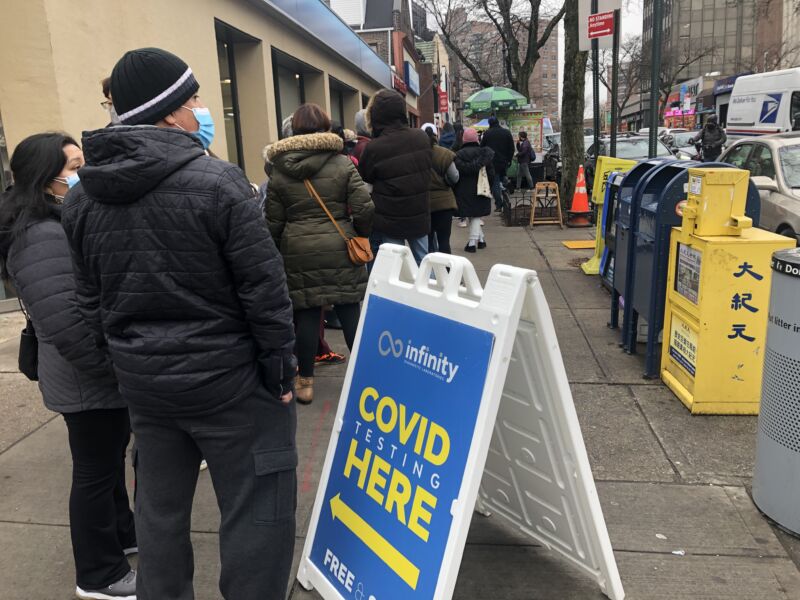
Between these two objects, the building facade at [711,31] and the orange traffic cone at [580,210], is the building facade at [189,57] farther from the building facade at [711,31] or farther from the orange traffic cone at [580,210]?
the building facade at [711,31]

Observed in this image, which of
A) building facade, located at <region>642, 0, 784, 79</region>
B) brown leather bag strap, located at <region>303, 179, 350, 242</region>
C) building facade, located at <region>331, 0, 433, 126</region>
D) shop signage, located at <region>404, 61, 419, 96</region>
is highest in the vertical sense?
building facade, located at <region>642, 0, 784, 79</region>

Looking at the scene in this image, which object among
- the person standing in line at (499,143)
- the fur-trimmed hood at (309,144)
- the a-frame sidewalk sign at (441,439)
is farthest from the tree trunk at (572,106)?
the a-frame sidewalk sign at (441,439)

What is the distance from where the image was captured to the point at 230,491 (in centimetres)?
207

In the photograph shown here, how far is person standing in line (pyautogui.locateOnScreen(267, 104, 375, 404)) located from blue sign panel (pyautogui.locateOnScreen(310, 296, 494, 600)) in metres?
1.75

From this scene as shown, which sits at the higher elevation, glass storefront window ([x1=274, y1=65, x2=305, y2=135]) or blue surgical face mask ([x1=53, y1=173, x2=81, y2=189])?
glass storefront window ([x1=274, y1=65, x2=305, y2=135])

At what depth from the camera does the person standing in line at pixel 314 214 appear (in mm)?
4148

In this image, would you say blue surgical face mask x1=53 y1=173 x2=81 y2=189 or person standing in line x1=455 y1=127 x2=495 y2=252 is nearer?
blue surgical face mask x1=53 y1=173 x2=81 y2=189

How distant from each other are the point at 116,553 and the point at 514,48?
28.0m

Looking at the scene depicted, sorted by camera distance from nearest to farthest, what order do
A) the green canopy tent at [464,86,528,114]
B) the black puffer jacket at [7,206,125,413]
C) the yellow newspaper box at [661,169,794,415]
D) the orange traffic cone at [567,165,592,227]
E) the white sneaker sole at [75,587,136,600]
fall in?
the black puffer jacket at [7,206,125,413]
the white sneaker sole at [75,587,136,600]
the yellow newspaper box at [661,169,794,415]
the orange traffic cone at [567,165,592,227]
the green canopy tent at [464,86,528,114]

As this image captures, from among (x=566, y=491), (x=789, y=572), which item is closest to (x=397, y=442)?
(x=566, y=491)

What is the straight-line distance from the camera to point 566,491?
2342 mm

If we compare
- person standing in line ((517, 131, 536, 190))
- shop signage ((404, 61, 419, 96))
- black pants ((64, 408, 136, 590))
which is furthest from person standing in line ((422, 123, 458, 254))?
shop signage ((404, 61, 419, 96))

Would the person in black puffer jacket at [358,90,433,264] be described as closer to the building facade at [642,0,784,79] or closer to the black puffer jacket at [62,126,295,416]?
the black puffer jacket at [62,126,295,416]

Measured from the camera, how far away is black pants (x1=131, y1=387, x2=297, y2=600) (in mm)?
2023
